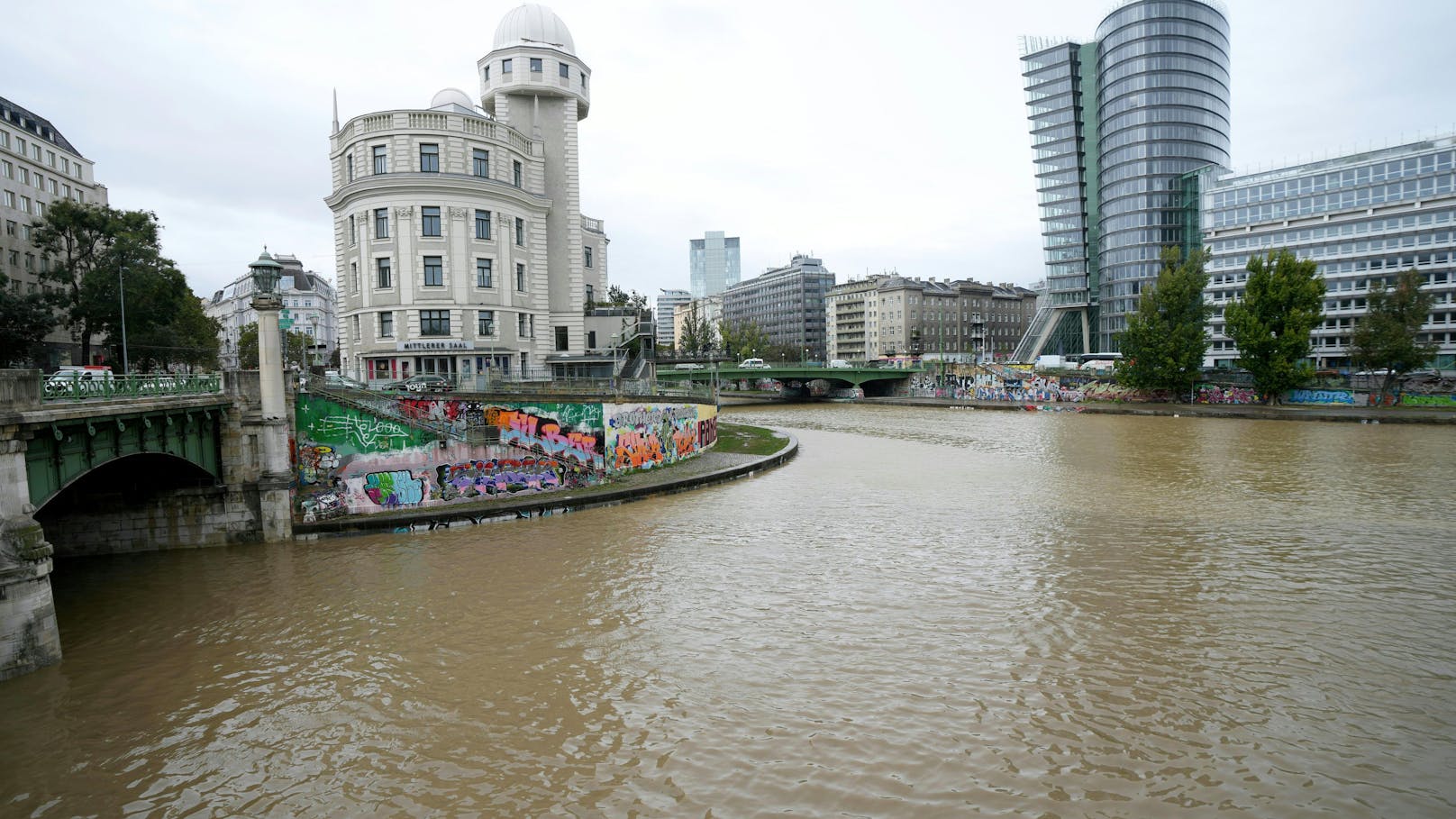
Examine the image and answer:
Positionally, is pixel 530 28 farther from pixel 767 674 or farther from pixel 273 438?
pixel 767 674

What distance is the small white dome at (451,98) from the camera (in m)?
48.1

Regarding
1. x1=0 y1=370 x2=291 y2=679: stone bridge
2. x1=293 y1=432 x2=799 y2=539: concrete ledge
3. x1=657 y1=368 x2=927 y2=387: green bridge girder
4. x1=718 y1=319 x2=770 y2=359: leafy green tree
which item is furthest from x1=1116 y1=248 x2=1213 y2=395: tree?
x1=718 y1=319 x2=770 y2=359: leafy green tree

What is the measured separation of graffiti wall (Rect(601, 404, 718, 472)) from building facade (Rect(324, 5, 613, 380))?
30.3ft

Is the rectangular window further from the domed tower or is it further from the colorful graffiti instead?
the colorful graffiti

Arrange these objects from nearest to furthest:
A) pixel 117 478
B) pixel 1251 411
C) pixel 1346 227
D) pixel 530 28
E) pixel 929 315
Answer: pixel 117 478 → pixel 530 28 → pixel 1251 411 → pixel 1346 227 → pixel 929 315

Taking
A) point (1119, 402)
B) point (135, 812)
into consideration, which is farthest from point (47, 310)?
point (1119, 402)

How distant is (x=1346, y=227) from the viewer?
300ft

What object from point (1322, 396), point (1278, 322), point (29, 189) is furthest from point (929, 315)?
point (29, 189)

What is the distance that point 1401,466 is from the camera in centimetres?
3478

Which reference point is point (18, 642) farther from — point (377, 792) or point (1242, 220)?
point (1242, 220)

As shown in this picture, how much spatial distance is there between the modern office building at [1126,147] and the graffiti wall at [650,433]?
275 ft

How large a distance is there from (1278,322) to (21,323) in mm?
97336

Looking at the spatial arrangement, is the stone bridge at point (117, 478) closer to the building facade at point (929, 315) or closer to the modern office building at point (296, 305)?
the modern office building at point (296, 305)

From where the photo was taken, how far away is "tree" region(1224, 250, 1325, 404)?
2581 inches
